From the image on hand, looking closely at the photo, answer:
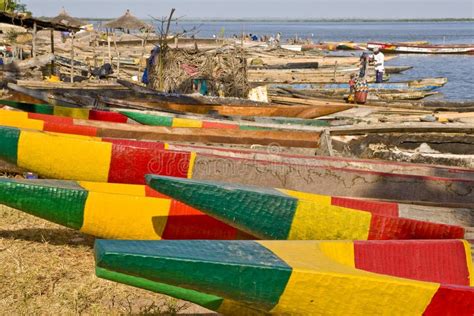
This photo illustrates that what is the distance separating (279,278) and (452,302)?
0.91 meters

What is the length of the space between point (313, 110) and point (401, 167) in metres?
4.95

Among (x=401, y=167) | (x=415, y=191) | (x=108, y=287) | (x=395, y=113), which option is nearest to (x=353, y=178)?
(x=415, y=191)

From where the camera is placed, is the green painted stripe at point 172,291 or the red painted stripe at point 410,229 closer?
the green painted stripe at point 172,291

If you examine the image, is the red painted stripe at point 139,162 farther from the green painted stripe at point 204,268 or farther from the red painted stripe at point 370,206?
the green painted stripe at point 204,268

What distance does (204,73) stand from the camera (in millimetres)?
15680

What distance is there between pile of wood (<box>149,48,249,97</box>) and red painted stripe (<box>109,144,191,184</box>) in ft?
33.7

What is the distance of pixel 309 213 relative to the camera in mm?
3920

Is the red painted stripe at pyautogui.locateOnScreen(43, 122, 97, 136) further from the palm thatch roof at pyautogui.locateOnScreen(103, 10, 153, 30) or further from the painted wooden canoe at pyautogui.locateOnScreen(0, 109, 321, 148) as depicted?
the palm thatch roof at pyautogui.locateOnScreen(103, 10, 153, 30)

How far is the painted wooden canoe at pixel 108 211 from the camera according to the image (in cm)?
438

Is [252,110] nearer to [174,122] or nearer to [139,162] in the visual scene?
[174,122]

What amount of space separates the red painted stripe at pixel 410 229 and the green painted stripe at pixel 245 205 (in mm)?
509

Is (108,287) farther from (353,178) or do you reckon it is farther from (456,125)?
(456,125)

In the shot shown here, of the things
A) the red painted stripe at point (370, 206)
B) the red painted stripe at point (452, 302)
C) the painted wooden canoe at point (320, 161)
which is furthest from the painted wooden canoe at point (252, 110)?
the red painted stripe at point (452, 302)

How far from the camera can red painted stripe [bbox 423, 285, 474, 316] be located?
3213mm
